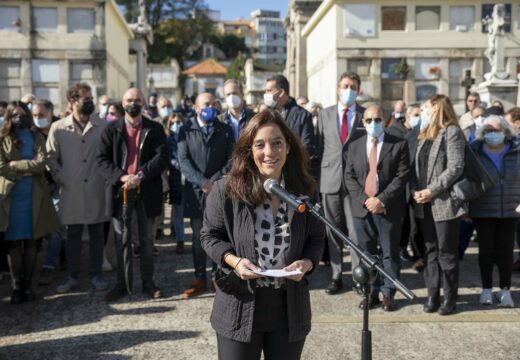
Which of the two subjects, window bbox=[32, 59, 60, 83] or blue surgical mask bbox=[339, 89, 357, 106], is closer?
blue surgical mask bbox=[339, 89, 357, 106]

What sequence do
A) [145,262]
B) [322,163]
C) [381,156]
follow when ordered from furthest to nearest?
[322,163]
[145,262]
[381,156]

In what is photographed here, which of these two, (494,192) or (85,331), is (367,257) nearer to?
(85,331)

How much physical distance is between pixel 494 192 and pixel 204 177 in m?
3.03

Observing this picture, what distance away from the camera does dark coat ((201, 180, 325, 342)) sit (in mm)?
3043

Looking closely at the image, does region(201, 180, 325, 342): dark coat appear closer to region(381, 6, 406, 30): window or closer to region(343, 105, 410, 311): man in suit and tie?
region(343, 105, 410, 311): man in suit and tie

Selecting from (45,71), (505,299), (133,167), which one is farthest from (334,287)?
(45,71)

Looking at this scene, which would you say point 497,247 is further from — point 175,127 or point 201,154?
point 175,127

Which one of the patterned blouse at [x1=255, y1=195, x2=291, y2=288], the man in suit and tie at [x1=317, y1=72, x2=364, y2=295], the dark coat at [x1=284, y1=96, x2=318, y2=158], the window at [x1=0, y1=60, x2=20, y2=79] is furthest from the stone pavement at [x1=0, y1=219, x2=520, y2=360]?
the window at [x1=0, y1=60, x2=20, y2=79]

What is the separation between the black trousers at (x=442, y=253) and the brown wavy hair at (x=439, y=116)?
0.73 metres

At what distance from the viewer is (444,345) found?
16.8ft

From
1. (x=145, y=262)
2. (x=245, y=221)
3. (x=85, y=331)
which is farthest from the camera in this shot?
(x=145, y=262)

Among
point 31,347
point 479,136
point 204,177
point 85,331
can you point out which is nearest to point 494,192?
point 479,136

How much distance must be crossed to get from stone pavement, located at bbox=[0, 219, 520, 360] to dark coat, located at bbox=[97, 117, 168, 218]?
1.04 meters

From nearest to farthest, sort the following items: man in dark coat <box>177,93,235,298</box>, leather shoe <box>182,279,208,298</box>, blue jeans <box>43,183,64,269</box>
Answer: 1. leather shoe <box>182,279,208,298</box>
2. man in dark coat <box>177,93,235,298</box>
3. blue jeans <box>43,183,64,269</box>
